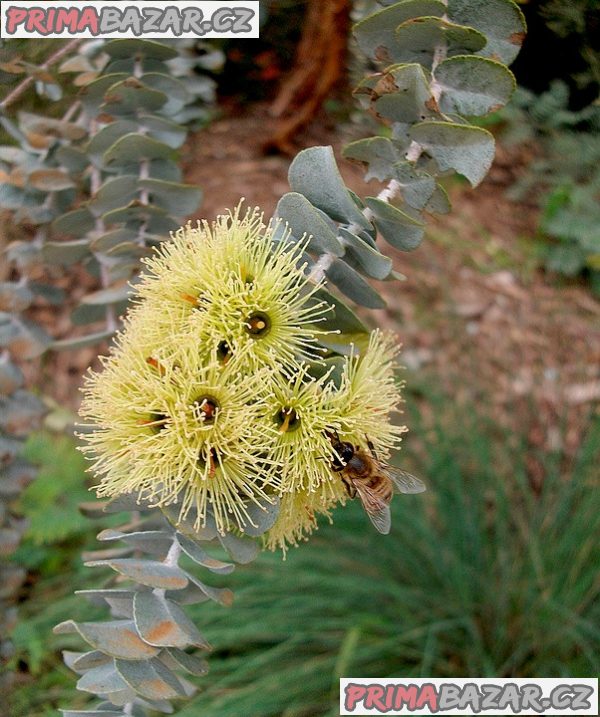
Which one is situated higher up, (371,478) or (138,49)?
(138,49)

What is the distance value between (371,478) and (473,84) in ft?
0.96

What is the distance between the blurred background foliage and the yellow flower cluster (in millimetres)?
613

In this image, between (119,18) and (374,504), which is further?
(119,18)

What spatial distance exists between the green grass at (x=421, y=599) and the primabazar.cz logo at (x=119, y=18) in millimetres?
694

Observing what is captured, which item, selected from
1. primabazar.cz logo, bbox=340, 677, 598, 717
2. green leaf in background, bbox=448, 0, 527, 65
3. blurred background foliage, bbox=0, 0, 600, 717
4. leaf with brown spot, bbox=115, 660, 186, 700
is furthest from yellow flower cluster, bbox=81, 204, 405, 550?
blurred background foliage, bbox=0, 0, 600, 717

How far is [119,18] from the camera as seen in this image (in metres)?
0.65

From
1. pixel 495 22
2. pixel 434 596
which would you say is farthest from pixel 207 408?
pixel 434 596

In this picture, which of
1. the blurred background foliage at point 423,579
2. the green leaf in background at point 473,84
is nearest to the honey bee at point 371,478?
the green leaf in background at point 473,84

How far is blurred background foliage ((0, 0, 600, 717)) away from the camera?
1.01 metres

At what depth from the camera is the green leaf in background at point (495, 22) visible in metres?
0.50

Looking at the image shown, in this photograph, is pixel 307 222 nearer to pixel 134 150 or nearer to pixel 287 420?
pixel 287 420

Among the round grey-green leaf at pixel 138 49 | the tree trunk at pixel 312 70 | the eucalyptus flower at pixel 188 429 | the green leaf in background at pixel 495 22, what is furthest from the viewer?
the tree trunk at pixel 312 70

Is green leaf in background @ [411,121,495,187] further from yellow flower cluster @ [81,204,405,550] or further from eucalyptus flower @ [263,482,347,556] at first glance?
eucalyptus flower @ [263,482,347,556]

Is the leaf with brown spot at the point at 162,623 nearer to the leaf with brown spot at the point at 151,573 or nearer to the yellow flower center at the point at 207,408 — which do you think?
the leaf with brown spot at the point at 151,573
